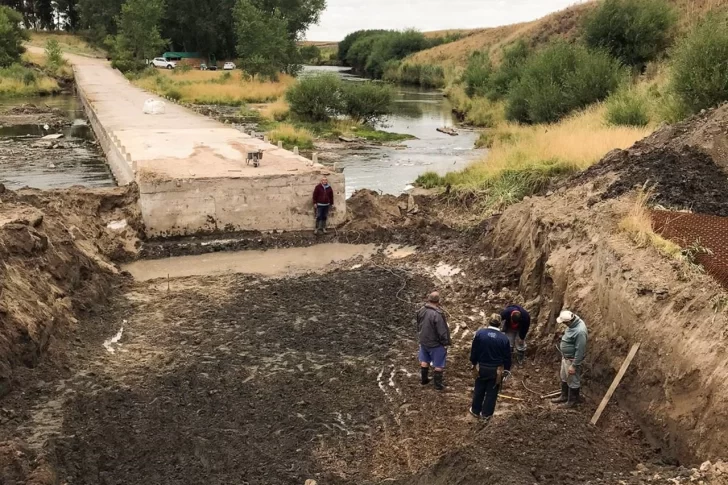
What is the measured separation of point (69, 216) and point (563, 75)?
2564cm

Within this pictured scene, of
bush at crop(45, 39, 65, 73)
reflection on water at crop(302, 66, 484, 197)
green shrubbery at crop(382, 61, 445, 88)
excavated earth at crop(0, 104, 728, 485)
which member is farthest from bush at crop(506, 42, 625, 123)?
bush at crop(45, 39, 65, 73)

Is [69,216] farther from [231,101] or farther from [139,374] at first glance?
[231,101]

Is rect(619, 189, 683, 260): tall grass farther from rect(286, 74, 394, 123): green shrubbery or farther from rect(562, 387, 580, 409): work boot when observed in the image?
rect(286, 74, 394, 123): green shrubbery

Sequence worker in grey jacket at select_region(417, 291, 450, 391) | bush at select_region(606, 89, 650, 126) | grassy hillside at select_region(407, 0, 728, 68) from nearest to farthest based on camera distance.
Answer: worker in grey jacket at select_region(417, 291, 450, 391)
bush at select_region(606, 89, 650, 126)
grassy hillside at select_region(407, 0, 728, 68)

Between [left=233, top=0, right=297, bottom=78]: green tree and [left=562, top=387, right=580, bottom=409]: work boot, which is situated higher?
[left=233, top=0, right=297, bottom=78]: green tree

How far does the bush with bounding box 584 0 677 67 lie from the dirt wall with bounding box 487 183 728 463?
31.2 meters

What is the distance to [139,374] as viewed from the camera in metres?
9.91

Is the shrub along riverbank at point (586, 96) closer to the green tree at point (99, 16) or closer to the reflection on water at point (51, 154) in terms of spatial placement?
the reflection on water at point (51, 154)

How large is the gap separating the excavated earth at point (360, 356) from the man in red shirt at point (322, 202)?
193 centimetres

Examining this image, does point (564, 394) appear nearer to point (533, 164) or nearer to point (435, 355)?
point (435, 355)

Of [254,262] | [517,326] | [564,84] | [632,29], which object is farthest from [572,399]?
[632,29]

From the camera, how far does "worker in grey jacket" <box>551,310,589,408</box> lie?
8562 millimetres

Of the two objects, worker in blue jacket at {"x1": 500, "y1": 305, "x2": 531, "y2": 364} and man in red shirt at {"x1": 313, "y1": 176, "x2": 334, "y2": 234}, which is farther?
man in red shirt at {"x1": 313, "y1": 176, "x2": 334, "y2": 234}

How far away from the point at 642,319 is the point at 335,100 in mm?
31696
